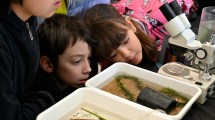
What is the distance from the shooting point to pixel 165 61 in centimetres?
121

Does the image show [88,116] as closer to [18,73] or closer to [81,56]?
[18,73]

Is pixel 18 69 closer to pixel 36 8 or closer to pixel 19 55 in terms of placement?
pixel 19 55

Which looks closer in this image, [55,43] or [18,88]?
[18,88]

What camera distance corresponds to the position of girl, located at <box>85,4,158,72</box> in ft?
4.06

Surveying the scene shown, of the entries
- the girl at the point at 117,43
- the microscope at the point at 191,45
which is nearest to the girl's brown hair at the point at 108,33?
the girl at the point at 117,43

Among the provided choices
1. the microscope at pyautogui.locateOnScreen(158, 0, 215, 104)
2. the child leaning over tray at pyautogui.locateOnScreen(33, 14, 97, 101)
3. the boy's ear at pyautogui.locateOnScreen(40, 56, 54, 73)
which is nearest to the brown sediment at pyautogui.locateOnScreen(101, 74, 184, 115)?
the microscope at pyautogui.locateOnScreen(158, 0, 215, 104)

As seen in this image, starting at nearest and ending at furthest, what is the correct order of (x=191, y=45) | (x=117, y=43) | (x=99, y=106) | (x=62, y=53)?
(x=99, y=106), (x=191, y=45), (x=62, y=53), (x=117, y=43)

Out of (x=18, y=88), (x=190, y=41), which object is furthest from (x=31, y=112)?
(x=190, y=41)

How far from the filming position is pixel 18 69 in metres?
0.91

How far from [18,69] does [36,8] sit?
207 mm

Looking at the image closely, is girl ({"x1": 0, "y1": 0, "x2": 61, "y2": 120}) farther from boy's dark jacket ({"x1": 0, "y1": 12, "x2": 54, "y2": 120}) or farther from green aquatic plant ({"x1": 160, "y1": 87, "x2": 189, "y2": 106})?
green aquatic plant ({"x1": 160, "y1": 87, "x2": 189, "y2": 106})

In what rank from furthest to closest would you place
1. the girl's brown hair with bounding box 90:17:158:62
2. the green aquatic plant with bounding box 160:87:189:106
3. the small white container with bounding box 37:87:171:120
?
1. the girl's brown hair with bounding box 90:17:158:62
2. the green aquatic plant with bounding box 160:87:189:106
3. the small white container with bounding box 37:87:171:120

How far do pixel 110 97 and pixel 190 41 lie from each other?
0.34 meters

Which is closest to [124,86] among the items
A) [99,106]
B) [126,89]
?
[126,89]
